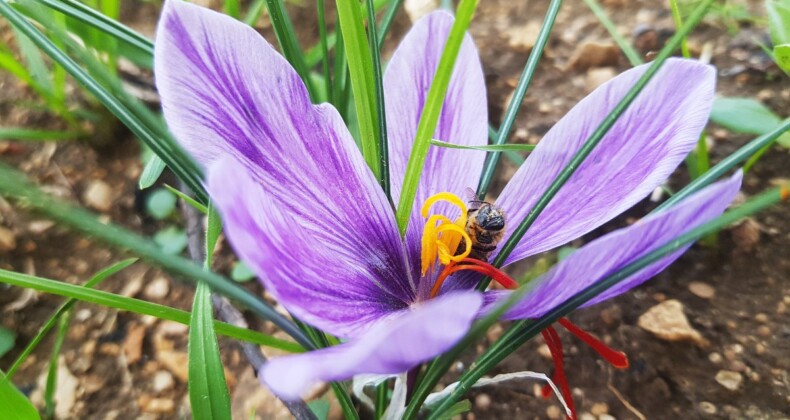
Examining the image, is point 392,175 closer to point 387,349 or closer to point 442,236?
point 442,236

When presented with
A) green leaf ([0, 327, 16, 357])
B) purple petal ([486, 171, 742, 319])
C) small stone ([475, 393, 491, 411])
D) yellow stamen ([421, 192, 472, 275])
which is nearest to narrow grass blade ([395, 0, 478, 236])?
yellow stamen ([421, 192, 472, 275])

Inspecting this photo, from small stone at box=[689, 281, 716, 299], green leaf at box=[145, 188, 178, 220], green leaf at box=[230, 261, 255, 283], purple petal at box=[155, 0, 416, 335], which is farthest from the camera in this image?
green leaf at box=[145, 188, 178, 220]

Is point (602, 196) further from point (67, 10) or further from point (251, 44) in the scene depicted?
point (67, 10)

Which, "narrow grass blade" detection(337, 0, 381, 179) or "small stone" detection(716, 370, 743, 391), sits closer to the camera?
"narrow grass blade" detection(337, 0, 381, 179)

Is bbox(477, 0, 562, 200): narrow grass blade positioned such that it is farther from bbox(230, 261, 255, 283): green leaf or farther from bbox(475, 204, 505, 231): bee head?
bbox(230, 261, 255, 283): green leaf

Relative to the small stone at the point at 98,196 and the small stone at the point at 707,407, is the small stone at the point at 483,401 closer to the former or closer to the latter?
the small stone at the point at 707,407
